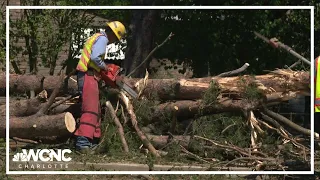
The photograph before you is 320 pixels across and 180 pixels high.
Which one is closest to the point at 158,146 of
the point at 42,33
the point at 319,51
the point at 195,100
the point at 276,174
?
the point at 195,100

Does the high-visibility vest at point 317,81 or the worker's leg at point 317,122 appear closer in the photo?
the high-visibility vest at point 317,81

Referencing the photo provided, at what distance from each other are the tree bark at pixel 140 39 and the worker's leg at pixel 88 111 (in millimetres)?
1463

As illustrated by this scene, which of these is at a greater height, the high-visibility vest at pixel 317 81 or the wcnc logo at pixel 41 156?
the high-visibility vest at pixel 317 81

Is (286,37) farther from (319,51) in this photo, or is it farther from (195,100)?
(195,100)

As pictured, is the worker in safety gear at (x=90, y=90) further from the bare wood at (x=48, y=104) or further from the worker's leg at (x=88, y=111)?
the bare wood at (x=48, y=104)

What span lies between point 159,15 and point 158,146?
2747 millimetres

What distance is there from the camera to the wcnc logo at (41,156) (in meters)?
7.85

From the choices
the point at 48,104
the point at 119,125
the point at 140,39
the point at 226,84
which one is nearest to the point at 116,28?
the point at 119,125

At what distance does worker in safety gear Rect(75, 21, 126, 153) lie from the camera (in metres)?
8.05

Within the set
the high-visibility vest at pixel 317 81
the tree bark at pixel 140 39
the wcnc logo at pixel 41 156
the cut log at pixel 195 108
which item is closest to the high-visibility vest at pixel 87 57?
the wcnc logo at pixel 41 156

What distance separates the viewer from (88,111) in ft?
27.2

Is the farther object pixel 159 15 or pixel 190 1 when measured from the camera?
pixel 190 1

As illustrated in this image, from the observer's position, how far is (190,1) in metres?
12.6

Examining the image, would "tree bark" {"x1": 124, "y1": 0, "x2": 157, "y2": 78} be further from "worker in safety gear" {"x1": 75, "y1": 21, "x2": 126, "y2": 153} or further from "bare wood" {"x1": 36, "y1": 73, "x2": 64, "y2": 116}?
"worker in safety gear" {"x1": 75, "y1": 21, "x2": 126, "y2": 153}
